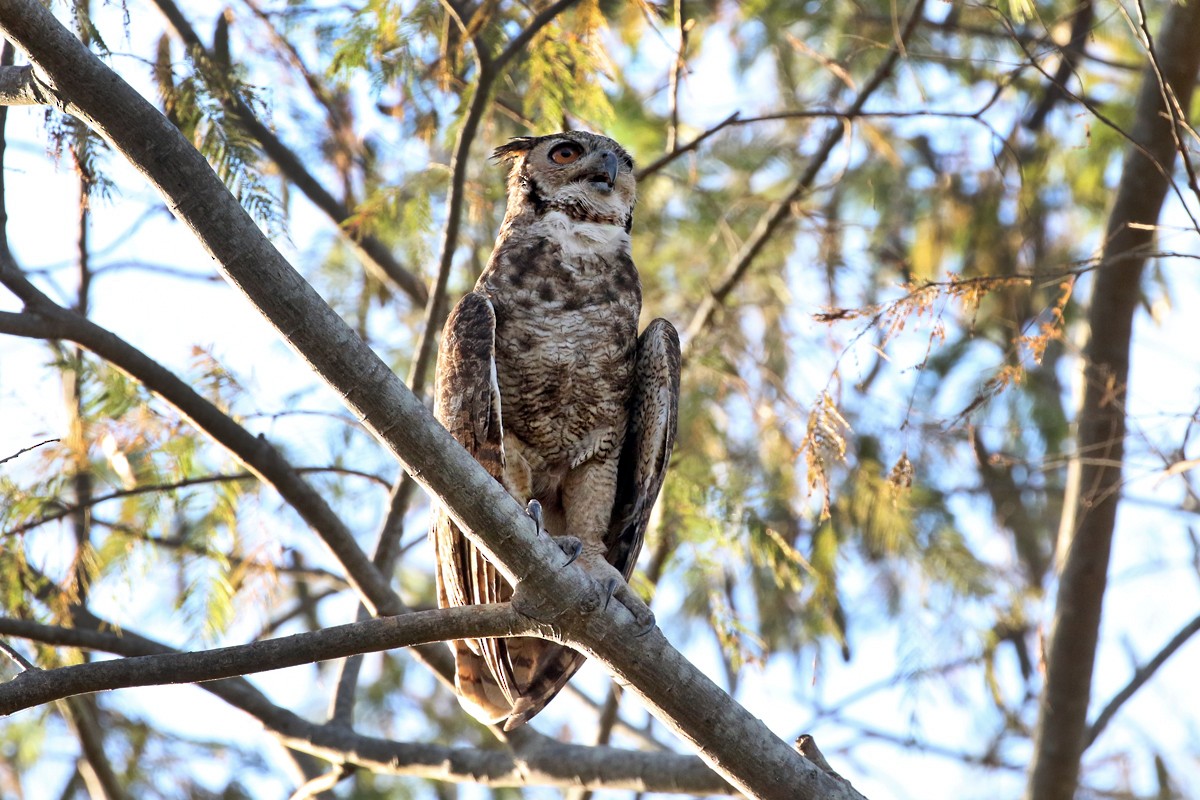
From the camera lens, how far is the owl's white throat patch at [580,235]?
4.09 meters

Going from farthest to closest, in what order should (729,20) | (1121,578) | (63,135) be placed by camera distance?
(1121,578) < (729,20) < (63,135)

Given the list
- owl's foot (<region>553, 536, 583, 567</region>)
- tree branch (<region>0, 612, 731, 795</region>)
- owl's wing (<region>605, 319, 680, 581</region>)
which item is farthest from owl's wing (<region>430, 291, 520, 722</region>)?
owl's wing (<region>605, 319, 680, 581</region>)

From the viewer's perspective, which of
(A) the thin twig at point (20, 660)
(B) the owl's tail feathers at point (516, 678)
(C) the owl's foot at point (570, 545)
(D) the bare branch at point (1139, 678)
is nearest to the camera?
(A) the thin twig at point (20, 660)

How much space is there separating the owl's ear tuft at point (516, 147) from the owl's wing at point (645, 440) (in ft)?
3.01

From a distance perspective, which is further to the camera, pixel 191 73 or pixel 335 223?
pixel 335 223

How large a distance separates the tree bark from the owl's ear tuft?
2077 mm

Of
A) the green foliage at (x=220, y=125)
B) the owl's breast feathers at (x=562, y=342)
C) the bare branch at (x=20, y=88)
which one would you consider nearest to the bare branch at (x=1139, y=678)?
the owl's breast feathers at (x=562, y=342)

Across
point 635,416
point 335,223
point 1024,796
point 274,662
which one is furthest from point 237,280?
point 1024,796

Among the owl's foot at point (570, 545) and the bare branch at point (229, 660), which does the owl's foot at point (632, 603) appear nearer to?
the owl's foot at point (570, 545)

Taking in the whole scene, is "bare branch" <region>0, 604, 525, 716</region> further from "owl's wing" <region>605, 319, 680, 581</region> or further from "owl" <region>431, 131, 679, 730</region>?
"owl's wing" <region>605, 319, 680, 581</region>

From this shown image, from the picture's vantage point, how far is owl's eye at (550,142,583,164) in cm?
437

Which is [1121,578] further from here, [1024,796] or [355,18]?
[355,18]

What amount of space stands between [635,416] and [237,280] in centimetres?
180

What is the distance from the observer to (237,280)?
2531 mm
